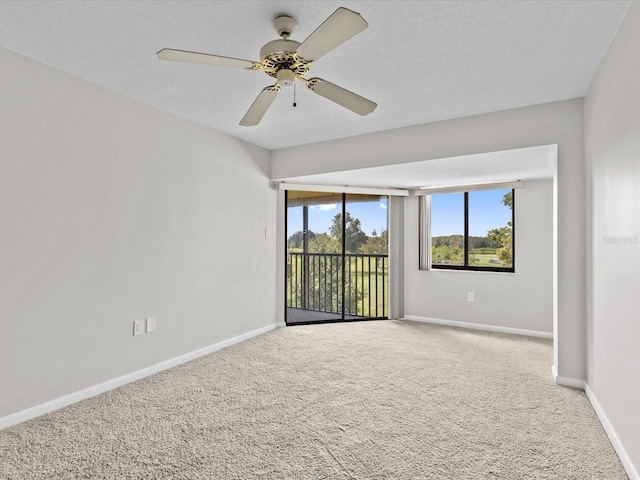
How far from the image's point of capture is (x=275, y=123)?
349 centimetres

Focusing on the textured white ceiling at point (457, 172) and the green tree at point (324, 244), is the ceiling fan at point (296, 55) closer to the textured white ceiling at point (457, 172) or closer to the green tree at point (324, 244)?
the textured white ceiling at point (457, 172)

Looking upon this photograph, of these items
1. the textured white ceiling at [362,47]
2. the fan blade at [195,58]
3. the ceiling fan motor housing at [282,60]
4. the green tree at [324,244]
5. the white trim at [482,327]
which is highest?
the textured white ceiling at [362,47]

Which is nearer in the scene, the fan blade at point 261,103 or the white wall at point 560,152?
the fan blade at point 261,103

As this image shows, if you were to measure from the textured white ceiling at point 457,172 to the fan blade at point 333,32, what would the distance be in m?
2.17

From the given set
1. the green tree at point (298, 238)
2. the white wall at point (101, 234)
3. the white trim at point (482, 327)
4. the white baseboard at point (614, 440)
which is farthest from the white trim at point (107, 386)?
the white baseboard at point (614, 440)

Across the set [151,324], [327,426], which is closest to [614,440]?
[327,426]

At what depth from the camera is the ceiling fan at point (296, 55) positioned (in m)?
1.47

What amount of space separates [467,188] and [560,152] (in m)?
1.82

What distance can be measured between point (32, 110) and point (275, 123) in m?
1.88

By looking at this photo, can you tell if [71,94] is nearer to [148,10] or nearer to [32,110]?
[32,110]

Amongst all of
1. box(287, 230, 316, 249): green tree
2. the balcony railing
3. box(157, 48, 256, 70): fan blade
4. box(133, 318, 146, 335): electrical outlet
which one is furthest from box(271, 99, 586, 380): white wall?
box(133, 318, 146, 335): electrical outlet

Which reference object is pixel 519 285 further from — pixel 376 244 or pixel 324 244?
pixel 324 244

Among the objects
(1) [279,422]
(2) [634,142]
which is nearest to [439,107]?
(2) [634,142]

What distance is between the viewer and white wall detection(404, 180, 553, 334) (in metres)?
4.30
